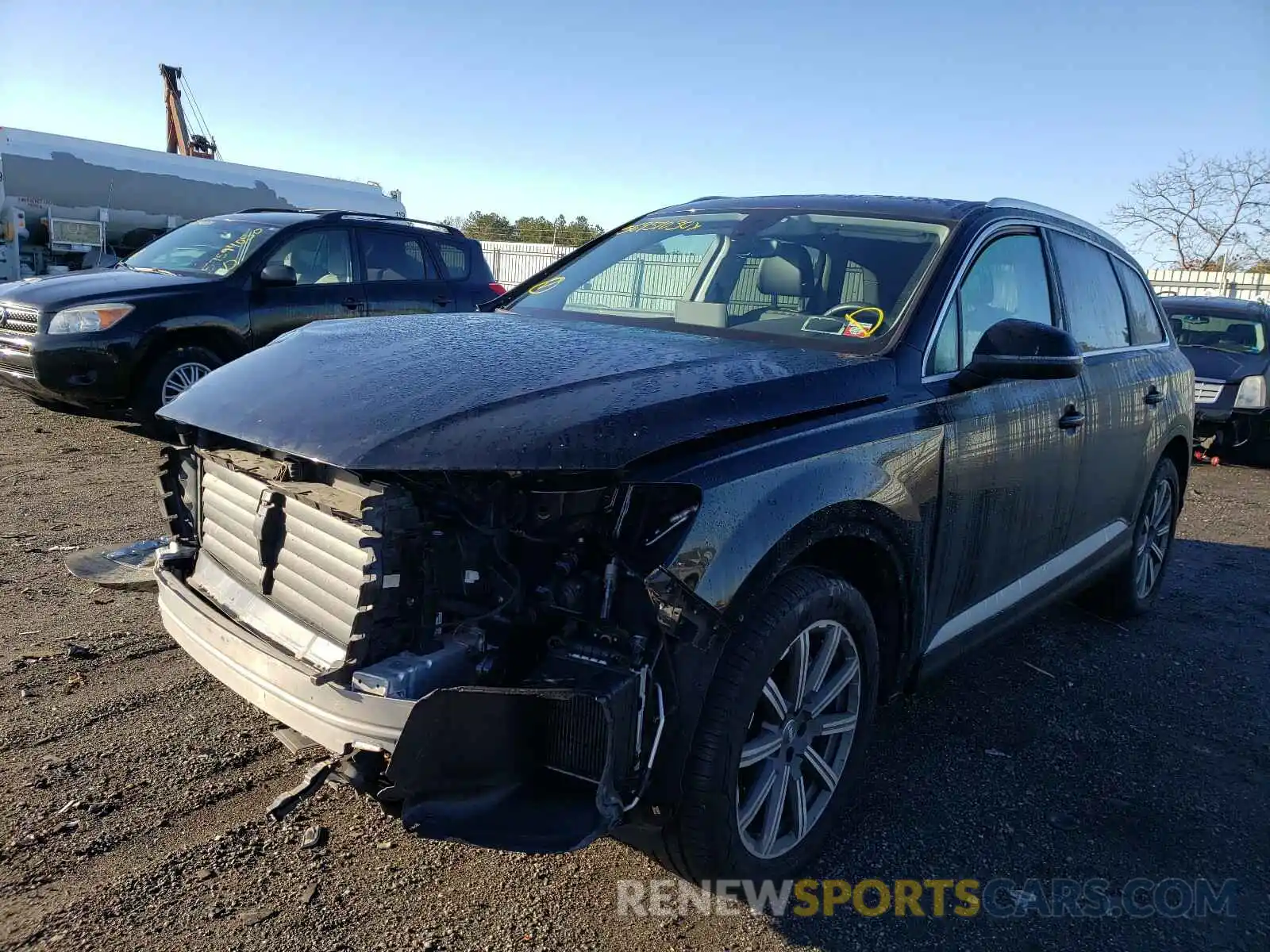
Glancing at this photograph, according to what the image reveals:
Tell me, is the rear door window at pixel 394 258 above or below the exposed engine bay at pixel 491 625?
above

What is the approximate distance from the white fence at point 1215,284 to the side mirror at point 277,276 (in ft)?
68.3

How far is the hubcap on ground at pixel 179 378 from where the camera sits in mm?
7504

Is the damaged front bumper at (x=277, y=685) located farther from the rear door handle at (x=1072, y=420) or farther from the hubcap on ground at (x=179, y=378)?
the hubcap on ground at (x=179, y=378)

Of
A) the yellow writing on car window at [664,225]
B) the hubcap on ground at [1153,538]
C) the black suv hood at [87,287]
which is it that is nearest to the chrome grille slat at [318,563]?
the yellow writing on car window at [664,225]

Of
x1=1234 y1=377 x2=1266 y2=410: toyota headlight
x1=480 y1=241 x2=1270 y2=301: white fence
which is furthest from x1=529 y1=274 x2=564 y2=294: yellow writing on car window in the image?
x1=480 y1=241 x2=1270 y2=301: white fence

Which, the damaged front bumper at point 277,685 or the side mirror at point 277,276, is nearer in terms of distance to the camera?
the damaged front bumper at point 277,685

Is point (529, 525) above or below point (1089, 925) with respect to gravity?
above

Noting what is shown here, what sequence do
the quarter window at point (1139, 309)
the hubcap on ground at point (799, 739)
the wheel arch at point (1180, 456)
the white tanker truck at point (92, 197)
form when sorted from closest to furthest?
the hubcap on ground at point (799, 739) → the quarter window at point (1139, 309) → the wheel arch at point (1180, 456) → the white tanker truck at point (92, 197)

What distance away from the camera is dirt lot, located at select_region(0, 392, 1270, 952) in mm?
2484

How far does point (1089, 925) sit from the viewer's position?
2.71 m

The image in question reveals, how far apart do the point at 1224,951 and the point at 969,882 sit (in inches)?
26.3

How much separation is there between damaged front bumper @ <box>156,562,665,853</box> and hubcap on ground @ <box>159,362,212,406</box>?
606cm

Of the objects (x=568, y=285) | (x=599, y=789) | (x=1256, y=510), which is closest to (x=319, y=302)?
(x=568, y=285)

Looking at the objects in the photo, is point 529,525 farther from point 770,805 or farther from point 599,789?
point 770,805
